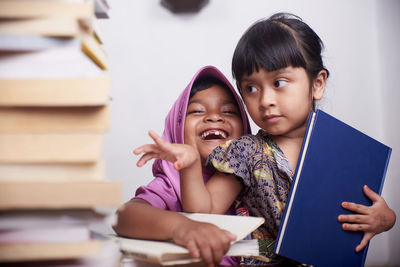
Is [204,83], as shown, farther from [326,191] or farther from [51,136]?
[51,136]

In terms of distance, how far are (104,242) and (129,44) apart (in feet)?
4.05

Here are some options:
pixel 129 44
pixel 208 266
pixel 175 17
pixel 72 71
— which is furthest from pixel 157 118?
pixel 72 71

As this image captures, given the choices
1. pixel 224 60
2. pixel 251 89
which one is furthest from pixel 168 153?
pixel 224 60

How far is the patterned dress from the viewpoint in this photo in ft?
3.21

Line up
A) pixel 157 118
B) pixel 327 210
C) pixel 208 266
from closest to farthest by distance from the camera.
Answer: pixel 208 266 < pixel 327 210 < pixel 157 118

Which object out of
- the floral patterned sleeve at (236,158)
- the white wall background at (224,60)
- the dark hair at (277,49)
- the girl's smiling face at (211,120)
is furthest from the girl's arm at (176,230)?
the white wall background at (224,60)

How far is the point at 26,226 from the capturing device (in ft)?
1.44

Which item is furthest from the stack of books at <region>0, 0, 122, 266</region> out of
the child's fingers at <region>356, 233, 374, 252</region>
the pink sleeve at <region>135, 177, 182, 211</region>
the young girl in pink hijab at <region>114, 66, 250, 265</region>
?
the child's fingers at <region>356, 233, 374, 252</region>

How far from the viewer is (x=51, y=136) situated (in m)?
0.45

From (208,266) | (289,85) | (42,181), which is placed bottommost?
(208,266)

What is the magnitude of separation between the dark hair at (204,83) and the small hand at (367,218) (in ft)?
1.76

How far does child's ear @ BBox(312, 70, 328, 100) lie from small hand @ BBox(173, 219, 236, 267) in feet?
1.99

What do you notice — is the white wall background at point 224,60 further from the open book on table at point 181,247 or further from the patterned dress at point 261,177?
the open book on table at point 181,247

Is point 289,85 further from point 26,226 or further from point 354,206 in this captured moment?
point 26,226
